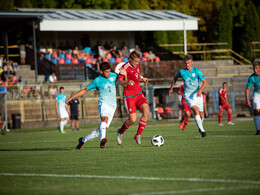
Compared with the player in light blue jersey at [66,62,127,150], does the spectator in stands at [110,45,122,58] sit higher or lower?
higher

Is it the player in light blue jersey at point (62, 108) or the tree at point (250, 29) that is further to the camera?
the tree at point (250, 29)

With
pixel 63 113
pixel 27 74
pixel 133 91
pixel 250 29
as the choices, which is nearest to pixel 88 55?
pixel 27 74

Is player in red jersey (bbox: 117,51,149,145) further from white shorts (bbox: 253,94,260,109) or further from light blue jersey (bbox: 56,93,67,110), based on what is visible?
light blue jersey (bbox: 56,93,67,110)

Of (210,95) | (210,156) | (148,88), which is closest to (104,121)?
(210,156)

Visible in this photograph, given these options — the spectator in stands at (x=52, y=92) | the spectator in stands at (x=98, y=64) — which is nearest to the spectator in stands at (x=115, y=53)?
the spectator in stands at (x=98, y=64)

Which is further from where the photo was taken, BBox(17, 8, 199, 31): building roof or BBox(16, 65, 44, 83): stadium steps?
BBox(17, 8, 199, 31): building roof

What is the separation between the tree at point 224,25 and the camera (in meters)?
54.2

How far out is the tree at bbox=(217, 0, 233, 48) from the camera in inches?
2132

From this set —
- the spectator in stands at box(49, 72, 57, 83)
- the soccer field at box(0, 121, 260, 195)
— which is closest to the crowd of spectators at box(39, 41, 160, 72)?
the spectator in stands at box(49, 72, 57, 83)

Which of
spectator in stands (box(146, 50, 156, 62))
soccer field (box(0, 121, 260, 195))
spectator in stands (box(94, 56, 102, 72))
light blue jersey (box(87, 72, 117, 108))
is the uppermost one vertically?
spectator in stands (box(146, 50, 156, 62))

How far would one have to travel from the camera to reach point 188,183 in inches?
282

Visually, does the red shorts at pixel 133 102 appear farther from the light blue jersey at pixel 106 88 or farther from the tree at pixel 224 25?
the tree at pixel 224 25

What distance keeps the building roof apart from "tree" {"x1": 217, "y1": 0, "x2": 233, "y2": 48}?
379 inches

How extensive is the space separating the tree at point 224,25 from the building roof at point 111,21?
9638 mm
